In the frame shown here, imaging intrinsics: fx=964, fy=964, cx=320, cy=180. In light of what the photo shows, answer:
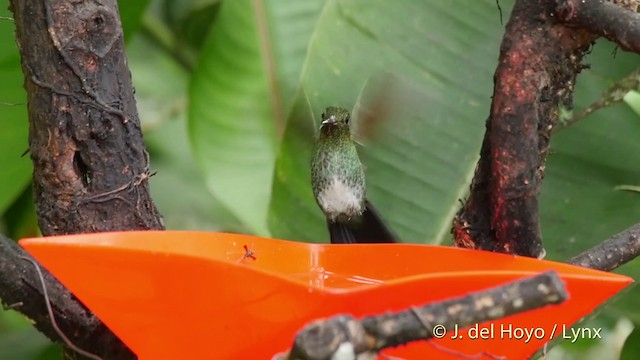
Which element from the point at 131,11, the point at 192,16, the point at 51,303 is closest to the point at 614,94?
the point at 131,11

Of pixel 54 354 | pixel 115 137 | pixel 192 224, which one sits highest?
pixel 115 137

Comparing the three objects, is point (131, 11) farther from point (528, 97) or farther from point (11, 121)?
point (528, 97)

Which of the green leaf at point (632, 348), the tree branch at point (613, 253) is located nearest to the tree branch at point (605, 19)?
the tree branch at point (613, 253)

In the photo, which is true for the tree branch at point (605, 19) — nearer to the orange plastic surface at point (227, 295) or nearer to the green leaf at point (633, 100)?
the orange plastic surface at point (227, 295)

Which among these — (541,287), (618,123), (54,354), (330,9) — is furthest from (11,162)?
(541,287)

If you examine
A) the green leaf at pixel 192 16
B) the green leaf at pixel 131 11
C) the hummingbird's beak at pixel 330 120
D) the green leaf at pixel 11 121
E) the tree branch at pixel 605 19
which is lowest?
the green leaf at pixel 11 121

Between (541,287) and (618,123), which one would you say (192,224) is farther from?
(541,287)
